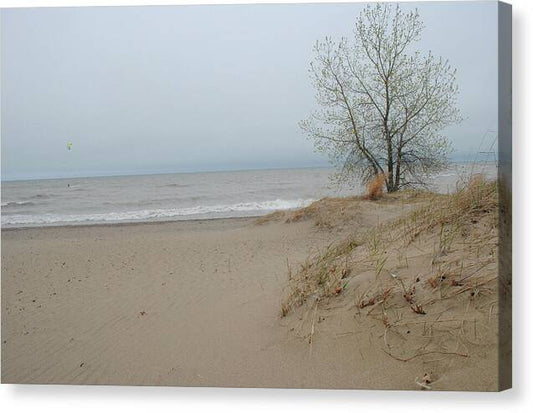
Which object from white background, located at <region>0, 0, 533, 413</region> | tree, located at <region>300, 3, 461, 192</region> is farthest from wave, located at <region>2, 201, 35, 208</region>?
tree, located at <region>300, 3, 461, 192</region>

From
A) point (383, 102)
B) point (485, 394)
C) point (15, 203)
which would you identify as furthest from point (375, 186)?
point (15, 203)

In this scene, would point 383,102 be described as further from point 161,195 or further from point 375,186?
point 161,195

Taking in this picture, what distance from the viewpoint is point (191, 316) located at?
8.71 feet

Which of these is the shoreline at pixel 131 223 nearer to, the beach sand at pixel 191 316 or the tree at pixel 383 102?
the beach sand at pixel 191 316

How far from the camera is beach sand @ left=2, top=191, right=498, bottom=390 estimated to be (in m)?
2.37

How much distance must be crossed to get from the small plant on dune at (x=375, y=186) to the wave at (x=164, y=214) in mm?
364

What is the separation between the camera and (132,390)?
2.60 meters

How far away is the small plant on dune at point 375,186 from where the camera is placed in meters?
2.81

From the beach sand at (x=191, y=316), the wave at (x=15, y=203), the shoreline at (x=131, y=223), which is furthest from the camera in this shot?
the shoreline at (x=131, y=223)

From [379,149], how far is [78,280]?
6.70ft

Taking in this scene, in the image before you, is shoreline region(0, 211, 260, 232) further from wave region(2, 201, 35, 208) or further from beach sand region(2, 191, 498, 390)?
wave region(2, 201, 35, 208)

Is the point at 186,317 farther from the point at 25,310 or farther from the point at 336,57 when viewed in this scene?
the point at 336,57

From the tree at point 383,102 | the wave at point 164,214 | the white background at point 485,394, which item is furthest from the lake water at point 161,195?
the white background at point 485,394

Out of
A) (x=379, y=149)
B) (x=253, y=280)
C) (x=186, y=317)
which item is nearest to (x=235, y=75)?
(x=379, y=149)
